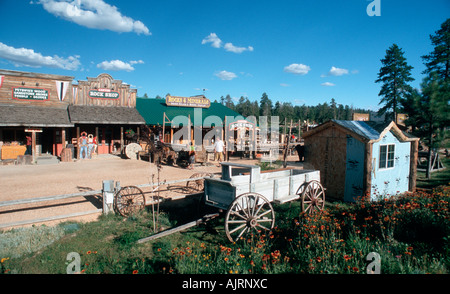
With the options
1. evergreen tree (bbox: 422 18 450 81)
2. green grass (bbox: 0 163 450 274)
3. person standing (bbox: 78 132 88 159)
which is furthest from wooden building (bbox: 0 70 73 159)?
evergreen tree (bbox: 422 18 450 81)

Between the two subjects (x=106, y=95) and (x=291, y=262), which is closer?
(x=291, y=262)

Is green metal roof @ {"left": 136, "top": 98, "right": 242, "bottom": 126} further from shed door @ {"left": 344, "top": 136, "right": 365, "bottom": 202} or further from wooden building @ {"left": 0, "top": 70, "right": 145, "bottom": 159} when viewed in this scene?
shed door @ {"left": 344, "top": 136, "right": 365, "bottom": 202}

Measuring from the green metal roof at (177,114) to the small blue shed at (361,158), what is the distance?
13.6 m

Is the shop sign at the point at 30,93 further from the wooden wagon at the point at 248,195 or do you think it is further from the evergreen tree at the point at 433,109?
the evergreen tree at the point at 433,109

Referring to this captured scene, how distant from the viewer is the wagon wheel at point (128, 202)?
767cm

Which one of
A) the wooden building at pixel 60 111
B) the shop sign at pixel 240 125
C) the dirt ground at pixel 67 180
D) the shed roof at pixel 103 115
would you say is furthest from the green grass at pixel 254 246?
the shop sign at pixel 240 125

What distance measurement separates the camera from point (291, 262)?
4.71 m

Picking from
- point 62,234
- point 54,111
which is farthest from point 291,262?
point 54,111

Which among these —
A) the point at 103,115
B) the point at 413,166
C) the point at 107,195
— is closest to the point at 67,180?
the point at 107,195

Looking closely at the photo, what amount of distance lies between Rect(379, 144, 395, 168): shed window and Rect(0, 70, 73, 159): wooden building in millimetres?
18161

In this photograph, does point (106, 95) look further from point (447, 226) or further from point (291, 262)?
point (447, 226)

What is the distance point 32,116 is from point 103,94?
527 centimetres

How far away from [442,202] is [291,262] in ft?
14.3

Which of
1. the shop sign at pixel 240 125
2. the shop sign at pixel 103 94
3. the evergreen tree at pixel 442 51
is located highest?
the evergreen tree at pixel 442 51
